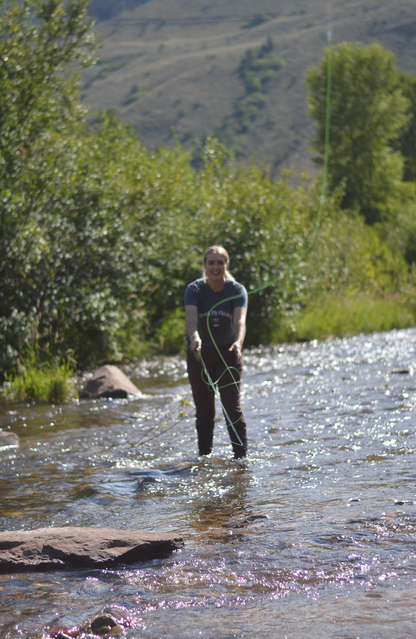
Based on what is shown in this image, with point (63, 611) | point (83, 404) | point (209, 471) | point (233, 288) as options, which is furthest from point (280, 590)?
point (83, 404)

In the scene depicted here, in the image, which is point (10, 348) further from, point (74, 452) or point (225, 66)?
point (225, 66)

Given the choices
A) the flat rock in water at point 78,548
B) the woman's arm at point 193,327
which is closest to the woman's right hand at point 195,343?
the woman's arm at point 193,327

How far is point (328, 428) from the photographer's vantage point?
8789mm

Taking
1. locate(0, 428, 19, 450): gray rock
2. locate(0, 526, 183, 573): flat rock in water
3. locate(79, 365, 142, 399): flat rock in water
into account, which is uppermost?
locate(0, 526, 183, 573): flat rock in water

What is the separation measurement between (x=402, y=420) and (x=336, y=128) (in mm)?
37649

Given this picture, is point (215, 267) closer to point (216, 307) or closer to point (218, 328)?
point (216, 307)

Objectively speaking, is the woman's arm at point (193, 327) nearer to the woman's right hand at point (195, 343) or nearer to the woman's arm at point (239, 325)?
the woman's right hand at point (195, 343)

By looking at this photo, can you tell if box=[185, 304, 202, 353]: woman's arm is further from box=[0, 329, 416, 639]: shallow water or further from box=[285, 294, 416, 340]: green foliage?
box=[285, 294, 416, 340]: green foliage

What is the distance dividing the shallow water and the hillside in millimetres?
71973

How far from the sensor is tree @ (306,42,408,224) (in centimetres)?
4184

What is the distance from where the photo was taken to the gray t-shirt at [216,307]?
7020mm

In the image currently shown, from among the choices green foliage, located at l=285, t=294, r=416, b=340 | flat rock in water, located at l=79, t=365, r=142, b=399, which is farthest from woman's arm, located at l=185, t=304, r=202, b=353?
green foliage, located at l=285, t=294, r=416, b=340

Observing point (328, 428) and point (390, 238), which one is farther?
point (390, 238)

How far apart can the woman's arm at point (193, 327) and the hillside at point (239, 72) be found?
243 feet
